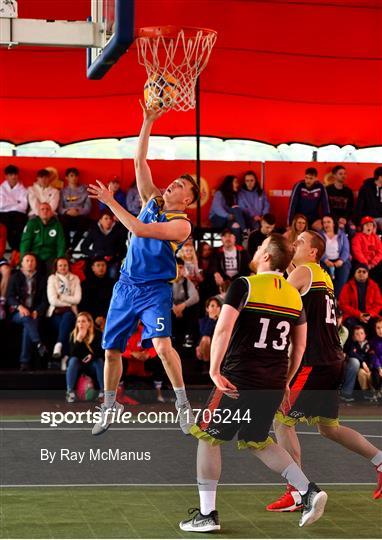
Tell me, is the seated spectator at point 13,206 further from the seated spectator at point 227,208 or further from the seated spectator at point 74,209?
the seated spectator at point 227,208

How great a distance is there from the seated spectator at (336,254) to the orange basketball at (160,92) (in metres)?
6.68

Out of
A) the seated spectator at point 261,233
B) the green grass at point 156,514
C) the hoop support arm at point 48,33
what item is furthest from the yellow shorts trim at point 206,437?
the seated spectator at point 261,233

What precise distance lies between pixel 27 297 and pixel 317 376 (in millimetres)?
5999

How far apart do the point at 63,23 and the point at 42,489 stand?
11.6ft

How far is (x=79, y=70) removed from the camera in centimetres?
1589

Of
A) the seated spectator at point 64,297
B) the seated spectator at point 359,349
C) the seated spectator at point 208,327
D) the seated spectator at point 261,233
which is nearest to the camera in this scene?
the seated spectator at point 208,327

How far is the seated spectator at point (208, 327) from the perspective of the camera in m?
12.5

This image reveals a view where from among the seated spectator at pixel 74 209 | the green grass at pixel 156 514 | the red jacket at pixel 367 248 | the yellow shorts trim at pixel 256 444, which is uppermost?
the seated spectator at pixel 74 209

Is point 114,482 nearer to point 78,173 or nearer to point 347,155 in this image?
point 78,173

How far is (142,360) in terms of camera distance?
1179 centimetres

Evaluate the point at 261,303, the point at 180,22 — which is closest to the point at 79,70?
the point at 180,22

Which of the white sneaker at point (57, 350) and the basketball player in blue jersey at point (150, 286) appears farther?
the white sneaker at point (57, 350)

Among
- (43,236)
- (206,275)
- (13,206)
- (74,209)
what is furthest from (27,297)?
(206,275)

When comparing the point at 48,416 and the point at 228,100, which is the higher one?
the point at 228,100
